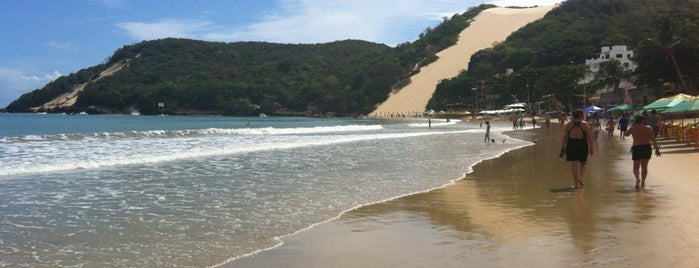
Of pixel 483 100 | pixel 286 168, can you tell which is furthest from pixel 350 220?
pixel 483 100

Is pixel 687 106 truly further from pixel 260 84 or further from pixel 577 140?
pixel 260 84

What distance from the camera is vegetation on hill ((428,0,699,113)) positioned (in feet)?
161

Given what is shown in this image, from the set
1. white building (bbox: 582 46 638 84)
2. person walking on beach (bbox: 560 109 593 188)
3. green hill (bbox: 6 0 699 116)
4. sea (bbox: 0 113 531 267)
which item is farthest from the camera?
white building (bbox: 582 46 638 84)

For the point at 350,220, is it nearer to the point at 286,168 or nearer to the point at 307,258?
the point at 307,258

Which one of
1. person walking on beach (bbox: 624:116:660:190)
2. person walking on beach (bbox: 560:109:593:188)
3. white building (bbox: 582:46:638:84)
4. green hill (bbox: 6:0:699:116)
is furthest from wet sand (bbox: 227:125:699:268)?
white building (bbox: 582:46:638:84)

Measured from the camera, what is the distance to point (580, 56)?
347 ft

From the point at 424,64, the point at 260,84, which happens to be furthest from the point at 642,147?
the point at 424,64

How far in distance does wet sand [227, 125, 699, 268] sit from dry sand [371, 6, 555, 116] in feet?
390

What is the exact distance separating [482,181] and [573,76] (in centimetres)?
6624

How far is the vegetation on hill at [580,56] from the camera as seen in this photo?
4903cm

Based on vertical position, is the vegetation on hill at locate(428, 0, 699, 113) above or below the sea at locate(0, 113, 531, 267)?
above

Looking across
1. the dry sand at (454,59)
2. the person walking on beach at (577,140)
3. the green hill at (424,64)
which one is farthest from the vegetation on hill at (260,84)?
the person walking on beach at (577,140)

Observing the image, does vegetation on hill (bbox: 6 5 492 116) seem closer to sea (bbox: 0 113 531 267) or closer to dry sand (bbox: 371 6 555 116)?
dry sand (bbox: 371 6 555 116)

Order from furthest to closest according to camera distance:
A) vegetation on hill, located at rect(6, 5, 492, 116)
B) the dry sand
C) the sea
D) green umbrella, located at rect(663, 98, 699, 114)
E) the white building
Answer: vegetation on hill, located at rect(6, 5, 492, 116) < the dry sand < the white building < green umbrella, located at rect(663, 98, 699, 114) < the sea
